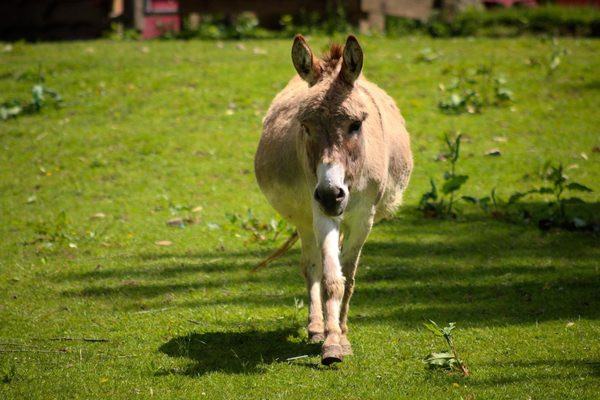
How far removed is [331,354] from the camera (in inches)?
204

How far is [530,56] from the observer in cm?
1488

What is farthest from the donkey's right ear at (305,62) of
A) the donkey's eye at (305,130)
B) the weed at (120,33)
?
the weed at (120,33)

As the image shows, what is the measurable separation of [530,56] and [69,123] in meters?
8.50

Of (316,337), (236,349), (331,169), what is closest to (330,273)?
(331,169)

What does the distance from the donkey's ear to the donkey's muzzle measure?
918 mm

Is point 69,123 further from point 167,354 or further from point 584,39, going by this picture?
point 584,39

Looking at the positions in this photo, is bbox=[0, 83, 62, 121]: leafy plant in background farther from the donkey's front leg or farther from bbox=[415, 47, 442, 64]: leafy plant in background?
the donkey's front leg

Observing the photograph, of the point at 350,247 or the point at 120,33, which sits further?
the point at 120,33

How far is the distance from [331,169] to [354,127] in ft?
1.50

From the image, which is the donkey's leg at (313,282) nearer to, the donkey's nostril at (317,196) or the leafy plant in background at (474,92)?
the donkey's nostril at (317,196)

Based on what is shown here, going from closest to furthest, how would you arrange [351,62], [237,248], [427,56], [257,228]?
[351,62] < [237,248] < [257,228] < [427,56]

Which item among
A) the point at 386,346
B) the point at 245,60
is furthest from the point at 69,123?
the point at 386,346

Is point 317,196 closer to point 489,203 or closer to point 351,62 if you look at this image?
point 351,62

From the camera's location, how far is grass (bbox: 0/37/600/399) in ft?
18.3
